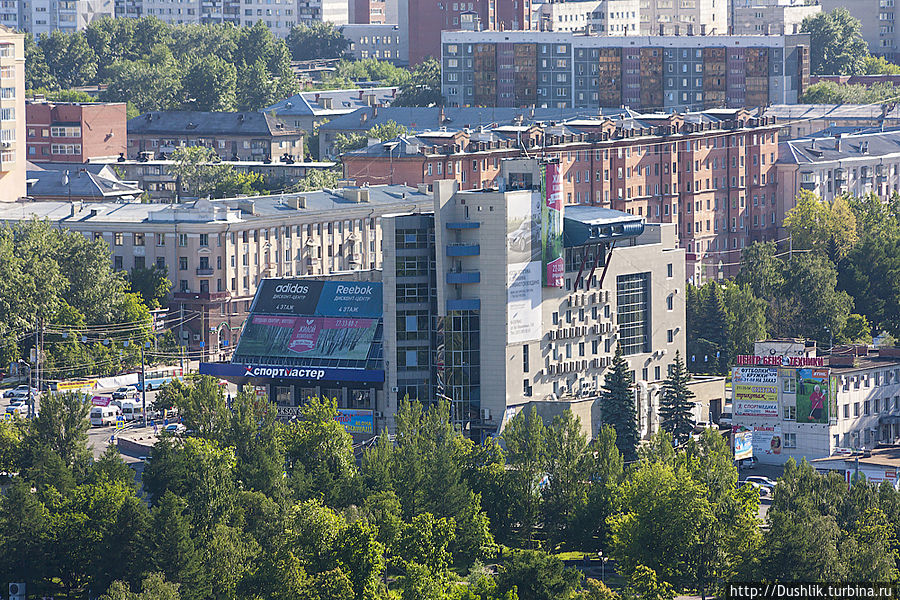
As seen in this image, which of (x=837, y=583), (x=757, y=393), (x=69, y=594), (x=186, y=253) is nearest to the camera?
(x=837, y=583)

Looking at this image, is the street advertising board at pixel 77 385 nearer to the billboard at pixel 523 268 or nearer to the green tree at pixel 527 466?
the billboard at pixel 523 268

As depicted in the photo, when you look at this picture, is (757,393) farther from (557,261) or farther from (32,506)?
(32,506)

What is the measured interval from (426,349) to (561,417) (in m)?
17.7

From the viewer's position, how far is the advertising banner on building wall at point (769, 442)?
141 meters

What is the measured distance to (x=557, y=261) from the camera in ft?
471

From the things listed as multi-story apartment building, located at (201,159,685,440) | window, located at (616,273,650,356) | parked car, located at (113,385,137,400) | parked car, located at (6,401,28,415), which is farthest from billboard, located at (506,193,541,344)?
parked car, located at (6,401,28,415)

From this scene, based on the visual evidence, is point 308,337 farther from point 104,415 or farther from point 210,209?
point 210,209

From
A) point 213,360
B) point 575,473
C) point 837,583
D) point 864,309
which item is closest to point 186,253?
point 213,360

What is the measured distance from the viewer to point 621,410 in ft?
457

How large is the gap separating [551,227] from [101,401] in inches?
1347

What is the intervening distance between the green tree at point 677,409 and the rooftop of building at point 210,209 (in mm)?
53052

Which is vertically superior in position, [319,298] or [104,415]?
[319,298]

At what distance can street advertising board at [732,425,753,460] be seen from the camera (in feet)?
458

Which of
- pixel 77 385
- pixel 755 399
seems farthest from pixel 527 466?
pixel 77 385
